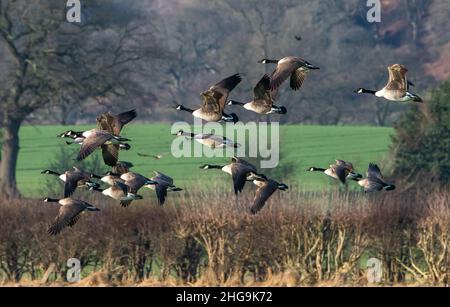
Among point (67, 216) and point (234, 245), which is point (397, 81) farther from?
point (234, 245)

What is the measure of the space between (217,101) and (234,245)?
11934 mm

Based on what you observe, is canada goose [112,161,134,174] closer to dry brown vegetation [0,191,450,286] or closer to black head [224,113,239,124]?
black head [224,113,239,124]

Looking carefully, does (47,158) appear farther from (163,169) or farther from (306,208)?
(306,208)

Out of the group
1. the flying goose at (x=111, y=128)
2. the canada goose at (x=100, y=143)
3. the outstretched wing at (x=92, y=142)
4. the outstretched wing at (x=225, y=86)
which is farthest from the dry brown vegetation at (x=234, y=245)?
the outstretched wing at (x=92, y=142)

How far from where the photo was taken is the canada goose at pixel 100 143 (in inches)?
767

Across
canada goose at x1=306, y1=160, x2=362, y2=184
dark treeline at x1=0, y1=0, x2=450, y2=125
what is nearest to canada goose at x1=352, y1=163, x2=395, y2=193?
canada goose at x1=306, y1=160, x2=362, y2=184

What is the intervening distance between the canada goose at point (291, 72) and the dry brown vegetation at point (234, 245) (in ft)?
36.8

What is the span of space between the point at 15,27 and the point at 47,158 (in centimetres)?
1165

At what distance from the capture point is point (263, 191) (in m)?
22.3

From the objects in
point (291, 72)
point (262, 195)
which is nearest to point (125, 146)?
point (291, 72)

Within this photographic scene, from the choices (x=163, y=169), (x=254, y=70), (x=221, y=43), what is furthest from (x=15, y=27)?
(x=221, y=43)

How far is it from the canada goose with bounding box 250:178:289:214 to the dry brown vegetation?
9361mm

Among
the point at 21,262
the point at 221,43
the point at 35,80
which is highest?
the point at 221,43

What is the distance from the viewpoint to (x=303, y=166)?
67750mm
